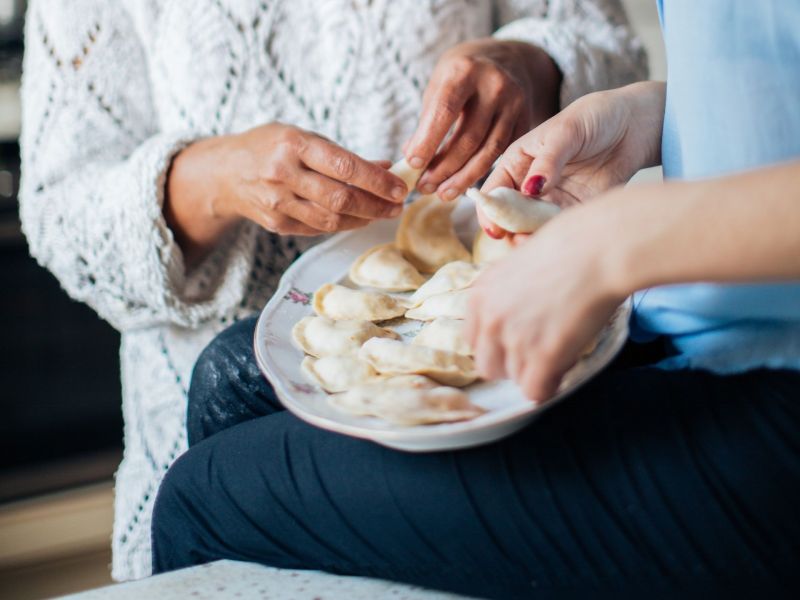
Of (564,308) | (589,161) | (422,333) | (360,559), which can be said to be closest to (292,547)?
(360,559)

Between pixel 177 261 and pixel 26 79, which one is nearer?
pixel 177 261

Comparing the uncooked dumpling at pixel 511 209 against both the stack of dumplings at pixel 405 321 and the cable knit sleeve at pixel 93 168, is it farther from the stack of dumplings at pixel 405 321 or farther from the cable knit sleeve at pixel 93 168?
the cable knit sleeve at pixel 93 168

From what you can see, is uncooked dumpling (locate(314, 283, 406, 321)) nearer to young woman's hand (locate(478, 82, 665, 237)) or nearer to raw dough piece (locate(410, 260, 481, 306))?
raw dough piece (locate(410, 260, 481, 306))

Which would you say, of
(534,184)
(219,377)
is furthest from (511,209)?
(219,377)

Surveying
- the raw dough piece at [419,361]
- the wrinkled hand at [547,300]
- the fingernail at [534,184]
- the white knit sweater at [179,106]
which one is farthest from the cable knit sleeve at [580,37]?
the wrinkled hand at [547,300]

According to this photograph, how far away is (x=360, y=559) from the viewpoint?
61 cm

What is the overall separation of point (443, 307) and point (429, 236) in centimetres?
19

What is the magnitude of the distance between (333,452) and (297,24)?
0.65m

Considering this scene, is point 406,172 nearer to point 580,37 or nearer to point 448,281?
point 448,281

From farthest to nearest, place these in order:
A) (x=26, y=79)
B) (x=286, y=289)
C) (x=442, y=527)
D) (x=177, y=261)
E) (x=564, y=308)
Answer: (x=26, y=79), (x=177, y=261), (x=286, y=289), (x=442, y=527), (x=564, y=308)

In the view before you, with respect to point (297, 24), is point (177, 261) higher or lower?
lower

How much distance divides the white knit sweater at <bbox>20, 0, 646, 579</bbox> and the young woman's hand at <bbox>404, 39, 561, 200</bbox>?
6.5 inches

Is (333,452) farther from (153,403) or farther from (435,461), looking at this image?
(153,403)

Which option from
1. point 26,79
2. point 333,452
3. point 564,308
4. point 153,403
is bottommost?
point 153,403
